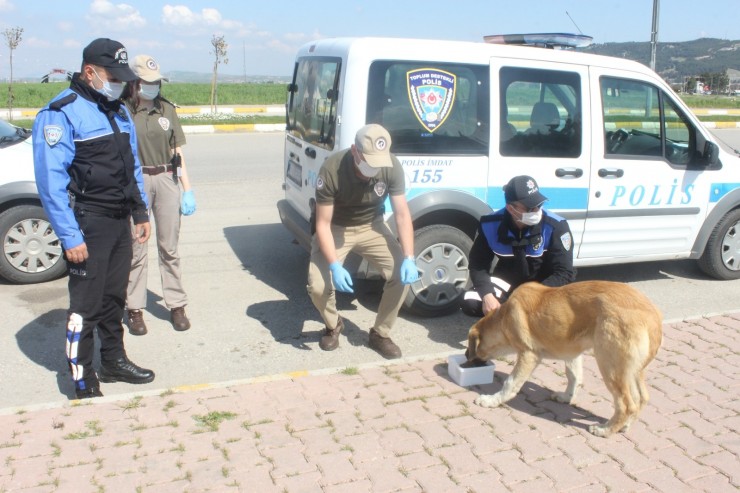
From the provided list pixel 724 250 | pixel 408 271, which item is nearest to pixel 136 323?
pixel 408 271

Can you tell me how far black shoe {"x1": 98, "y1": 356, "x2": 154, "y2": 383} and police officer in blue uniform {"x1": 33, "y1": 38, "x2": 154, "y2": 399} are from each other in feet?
0.51

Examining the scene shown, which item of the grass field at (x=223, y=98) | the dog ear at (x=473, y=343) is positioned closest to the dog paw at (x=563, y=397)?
the dog ear at (x=473, y=343)

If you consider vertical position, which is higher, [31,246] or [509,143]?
[509,143]

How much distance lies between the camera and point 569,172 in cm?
546

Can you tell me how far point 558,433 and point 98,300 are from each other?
8.74ft

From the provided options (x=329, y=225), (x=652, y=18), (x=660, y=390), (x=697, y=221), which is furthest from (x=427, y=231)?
(x=652, y=18)

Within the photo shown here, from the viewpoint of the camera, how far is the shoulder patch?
352 centimetres

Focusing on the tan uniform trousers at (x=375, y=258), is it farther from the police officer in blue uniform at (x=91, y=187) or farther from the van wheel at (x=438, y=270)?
the police officer in blue uniform at (x=91, y=187)

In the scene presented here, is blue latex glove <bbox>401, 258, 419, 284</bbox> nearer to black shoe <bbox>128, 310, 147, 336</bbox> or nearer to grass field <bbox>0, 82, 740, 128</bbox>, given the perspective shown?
black shoe <bbox>128, 310, 147, 336</bbox>

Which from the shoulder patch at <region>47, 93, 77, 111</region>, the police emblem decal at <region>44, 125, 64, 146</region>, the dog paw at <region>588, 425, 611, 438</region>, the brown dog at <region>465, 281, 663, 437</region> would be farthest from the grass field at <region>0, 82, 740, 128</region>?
the dog paw at <region>588, 425, 611, 438</region>

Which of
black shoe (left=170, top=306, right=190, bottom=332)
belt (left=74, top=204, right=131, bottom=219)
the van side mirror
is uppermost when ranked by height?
the van side mirror

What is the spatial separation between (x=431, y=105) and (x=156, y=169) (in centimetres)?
203

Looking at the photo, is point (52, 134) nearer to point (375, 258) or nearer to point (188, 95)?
point (375, 258)

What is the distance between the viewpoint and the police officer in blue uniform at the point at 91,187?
353cm
